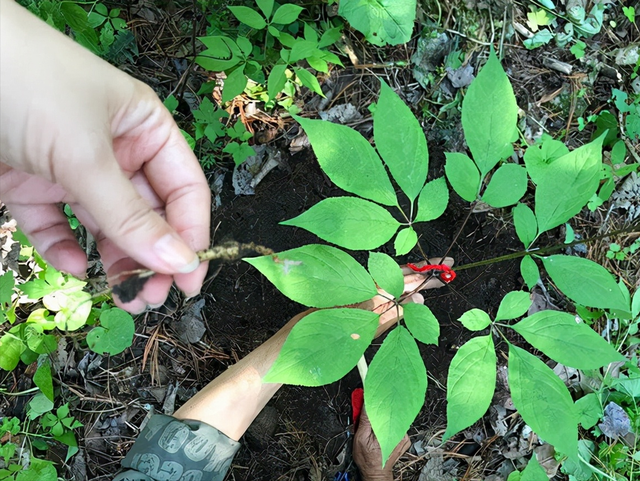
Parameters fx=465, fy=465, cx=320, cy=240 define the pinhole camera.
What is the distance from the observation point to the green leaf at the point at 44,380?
197 centimetres

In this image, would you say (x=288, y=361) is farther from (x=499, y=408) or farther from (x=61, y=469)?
(x=61, y=469)

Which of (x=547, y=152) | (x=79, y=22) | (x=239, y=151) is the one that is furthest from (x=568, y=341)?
(x=79, y=22)

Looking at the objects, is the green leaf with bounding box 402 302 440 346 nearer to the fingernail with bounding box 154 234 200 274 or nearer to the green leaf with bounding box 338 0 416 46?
the fingernail with bounding box 154 234 200 274

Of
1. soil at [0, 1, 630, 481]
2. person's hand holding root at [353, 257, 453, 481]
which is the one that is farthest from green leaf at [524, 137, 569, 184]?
person's hand holding root at [353, 257, 453, 481]

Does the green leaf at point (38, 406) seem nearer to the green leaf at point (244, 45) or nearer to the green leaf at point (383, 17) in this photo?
the green leaf at point (244, 45)

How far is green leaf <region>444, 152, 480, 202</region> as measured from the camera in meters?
1.30

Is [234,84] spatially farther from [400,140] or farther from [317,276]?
[317,276]

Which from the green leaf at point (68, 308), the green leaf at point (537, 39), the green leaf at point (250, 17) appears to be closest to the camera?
the green leaf at point (250, 17)

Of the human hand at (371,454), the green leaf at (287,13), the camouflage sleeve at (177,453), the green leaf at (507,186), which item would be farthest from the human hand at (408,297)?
the green leaf at (287,13)

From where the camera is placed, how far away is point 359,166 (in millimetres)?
1247

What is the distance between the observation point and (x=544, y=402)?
1223 mm

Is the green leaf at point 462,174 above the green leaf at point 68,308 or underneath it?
above

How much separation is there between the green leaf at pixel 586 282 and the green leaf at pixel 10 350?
81.7 inches

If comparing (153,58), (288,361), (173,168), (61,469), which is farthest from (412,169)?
(61,469)
